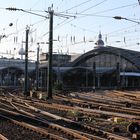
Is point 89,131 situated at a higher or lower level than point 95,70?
lower

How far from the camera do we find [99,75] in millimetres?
99812

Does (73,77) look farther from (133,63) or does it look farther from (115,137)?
(115,137)

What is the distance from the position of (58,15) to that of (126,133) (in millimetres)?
25699

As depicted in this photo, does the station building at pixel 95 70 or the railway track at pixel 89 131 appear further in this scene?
the station building at pixel 95 70

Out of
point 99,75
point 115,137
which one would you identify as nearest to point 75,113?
point 115,137

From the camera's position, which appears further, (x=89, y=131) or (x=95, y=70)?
(x=95, y=70)

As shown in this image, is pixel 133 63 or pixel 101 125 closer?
pixel 101 125

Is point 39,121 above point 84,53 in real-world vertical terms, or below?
below

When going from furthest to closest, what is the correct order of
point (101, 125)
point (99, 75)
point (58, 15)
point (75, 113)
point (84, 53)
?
point (84, 53), point (99, 75), point (58, 15), point (75, 113), point (101, 125)

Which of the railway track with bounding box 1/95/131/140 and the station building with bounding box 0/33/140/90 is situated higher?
the station building with bounding box 0/33/140/90

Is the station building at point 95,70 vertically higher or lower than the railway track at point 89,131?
higher

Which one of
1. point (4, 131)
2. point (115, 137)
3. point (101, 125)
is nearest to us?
point (115, 137)

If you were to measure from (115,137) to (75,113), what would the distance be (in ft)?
31.4

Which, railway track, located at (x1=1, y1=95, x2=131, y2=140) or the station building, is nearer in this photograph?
railway track, located at (x1=1, y1=95, x2=131, y2=140)
